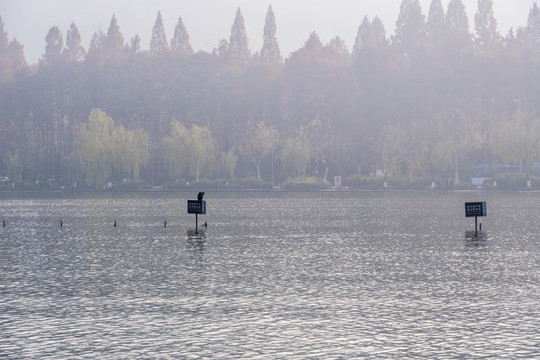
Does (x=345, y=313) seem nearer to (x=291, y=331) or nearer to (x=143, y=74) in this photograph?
(x=291, y=331)

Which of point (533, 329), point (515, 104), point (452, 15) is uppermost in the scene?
point (452, 15)

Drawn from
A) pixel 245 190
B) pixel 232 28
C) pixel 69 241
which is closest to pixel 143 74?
pixel 232 28

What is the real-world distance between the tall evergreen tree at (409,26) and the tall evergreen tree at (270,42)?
89.6 ft

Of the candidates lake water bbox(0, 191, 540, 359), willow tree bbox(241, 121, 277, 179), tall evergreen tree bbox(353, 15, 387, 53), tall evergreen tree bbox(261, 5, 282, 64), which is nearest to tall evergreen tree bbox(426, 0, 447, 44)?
tall evergreen tree bbox(353, 15, 387, 53)

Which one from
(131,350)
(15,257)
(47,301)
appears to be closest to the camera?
(131,350)

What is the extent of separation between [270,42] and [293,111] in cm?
4639

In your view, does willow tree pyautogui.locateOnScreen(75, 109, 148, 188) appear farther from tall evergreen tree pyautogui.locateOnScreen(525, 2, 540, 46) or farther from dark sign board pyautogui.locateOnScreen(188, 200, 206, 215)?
tall evergreen tree pyautogui.locateOnScreen(525, 2, 540, 46)

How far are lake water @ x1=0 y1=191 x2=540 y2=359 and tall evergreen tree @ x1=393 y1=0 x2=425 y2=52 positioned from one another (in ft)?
464

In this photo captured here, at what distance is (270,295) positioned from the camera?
1680 cm

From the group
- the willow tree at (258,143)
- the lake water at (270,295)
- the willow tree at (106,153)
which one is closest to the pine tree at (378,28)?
the willow tree at (258,143)

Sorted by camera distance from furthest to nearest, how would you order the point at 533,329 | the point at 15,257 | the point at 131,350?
the point at 15,257
the point at 533,329
the point at 131,350

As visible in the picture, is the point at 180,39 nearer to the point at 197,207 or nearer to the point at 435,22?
the point at 435,22

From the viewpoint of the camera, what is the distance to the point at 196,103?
462 feet

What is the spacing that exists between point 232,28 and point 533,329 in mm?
178896
